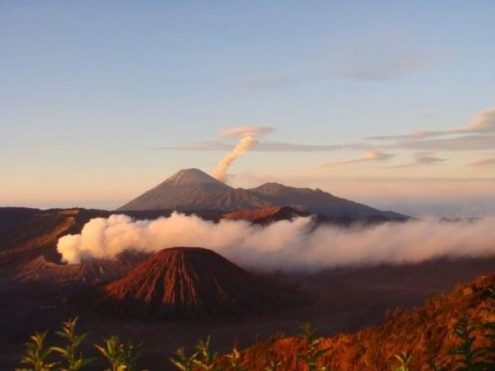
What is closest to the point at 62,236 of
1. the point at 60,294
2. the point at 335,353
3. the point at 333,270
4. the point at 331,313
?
the point at 60,294

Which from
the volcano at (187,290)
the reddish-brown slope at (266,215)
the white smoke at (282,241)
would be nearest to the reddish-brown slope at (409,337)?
the volcano at (187,290)

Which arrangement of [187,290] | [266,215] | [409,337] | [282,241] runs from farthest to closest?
[266,215] → [282,241] → [187,290] → [409,337]

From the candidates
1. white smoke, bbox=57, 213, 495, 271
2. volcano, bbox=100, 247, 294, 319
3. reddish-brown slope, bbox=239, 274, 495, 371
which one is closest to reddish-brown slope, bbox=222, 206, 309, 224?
white smoke, bbox=57, 213, 495, 271

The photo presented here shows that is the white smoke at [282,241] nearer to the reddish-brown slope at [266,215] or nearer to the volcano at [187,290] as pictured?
the reddish-brown slope at [266,215]

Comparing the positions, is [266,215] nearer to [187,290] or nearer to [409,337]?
[187,290]

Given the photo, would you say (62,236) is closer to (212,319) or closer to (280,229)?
(280,229)

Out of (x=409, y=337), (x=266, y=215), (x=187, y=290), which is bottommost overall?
(x=187, y=290)

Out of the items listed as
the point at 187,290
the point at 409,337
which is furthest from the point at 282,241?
the point at 409,337
